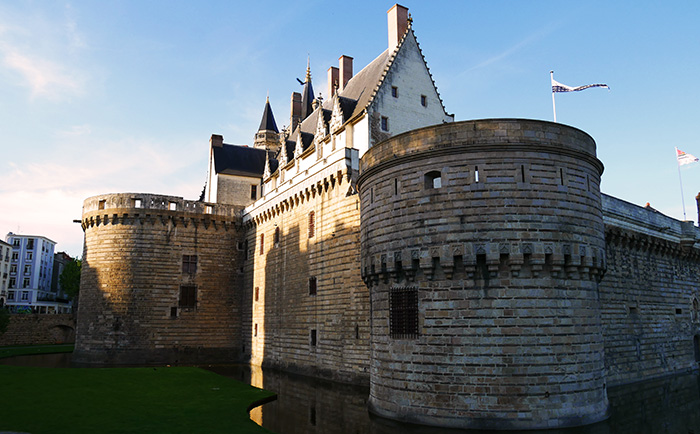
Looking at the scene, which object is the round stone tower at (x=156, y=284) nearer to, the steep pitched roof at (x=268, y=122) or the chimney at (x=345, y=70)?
the chimney at (x=345, y=70)

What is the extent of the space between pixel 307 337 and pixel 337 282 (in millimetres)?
4758

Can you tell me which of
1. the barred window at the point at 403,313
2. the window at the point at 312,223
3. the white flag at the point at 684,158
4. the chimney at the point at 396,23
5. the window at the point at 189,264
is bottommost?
the barred window at the point at 403,313

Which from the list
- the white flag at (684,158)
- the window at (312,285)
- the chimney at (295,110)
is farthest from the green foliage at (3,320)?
the white flag at (684,158)

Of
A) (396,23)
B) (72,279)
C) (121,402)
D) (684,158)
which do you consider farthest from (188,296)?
(72,279)

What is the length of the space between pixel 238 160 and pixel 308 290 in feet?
62.6

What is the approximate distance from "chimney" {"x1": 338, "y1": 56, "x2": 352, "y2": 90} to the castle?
108 millimetres

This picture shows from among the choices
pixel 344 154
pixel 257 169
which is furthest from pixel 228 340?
pixel 344 154

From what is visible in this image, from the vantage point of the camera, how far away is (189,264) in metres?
39.0

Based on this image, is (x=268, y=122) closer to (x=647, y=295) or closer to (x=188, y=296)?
(x=188, y=296)

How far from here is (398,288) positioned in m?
17.3

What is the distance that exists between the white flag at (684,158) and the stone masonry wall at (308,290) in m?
23.8

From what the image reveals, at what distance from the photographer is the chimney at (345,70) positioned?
39094 millimetres

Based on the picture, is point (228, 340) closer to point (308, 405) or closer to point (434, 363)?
point (308, 405)

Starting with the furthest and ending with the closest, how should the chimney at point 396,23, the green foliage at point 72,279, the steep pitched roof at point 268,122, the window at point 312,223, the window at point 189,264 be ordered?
the green foliage at point 72,279, the steep pitched roof at point 268,122, the window at point 189,264, the chimney at point 396,23, the window at point 312,223
